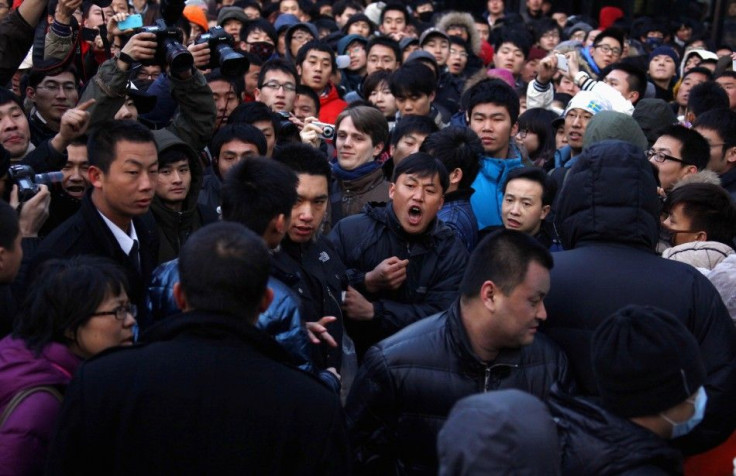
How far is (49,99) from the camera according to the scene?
510cm

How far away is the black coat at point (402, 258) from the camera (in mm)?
4152

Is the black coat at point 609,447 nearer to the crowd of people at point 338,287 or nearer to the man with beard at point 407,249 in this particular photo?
the crowd of people at point 338,287

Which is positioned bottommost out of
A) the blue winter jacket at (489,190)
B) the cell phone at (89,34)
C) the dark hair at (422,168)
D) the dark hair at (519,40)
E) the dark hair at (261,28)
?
→ the dark hair at (519,40)

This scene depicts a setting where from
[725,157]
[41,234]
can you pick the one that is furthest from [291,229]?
[725,157]

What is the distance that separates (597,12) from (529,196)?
1135cm

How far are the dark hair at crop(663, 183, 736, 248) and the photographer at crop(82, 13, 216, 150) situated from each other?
227 cm

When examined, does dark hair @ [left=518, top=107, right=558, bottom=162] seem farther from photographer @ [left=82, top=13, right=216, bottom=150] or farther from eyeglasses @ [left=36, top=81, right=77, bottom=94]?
eyeglasses @ [left=36, top=81, right=77, bottom=94]

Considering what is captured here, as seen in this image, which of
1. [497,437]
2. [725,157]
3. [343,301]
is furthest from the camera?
[725,157]

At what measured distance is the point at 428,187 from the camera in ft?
13.9

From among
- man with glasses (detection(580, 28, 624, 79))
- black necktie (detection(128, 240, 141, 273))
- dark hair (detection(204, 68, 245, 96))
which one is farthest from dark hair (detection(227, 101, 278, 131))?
man with glasses (detection(580, 28, 624, 79))

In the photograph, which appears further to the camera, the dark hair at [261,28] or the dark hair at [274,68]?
the dark hair at [261,28]

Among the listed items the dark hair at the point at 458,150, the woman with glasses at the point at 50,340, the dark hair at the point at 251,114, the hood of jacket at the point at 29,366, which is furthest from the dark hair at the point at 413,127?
the hood of jacket at the point at 29,366

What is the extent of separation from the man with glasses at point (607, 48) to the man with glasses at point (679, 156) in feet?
13.3

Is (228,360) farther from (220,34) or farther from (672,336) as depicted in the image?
(220,34)
